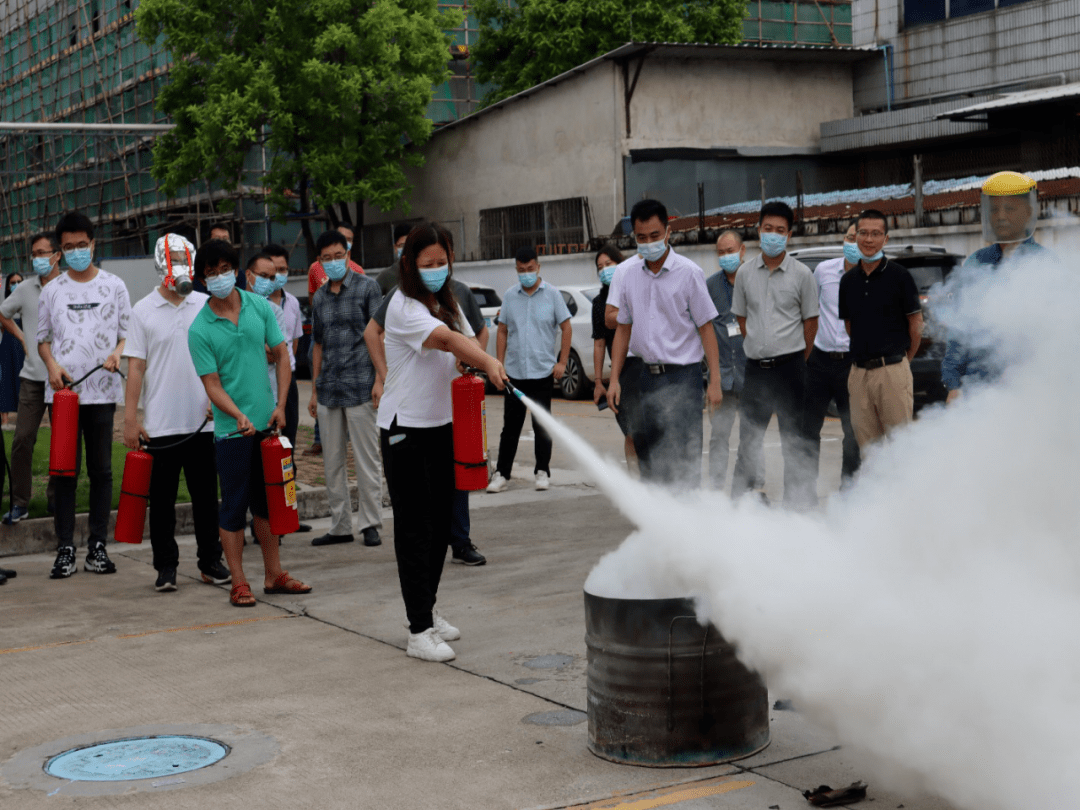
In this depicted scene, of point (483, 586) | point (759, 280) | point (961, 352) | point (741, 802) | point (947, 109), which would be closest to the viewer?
point (741, 802)

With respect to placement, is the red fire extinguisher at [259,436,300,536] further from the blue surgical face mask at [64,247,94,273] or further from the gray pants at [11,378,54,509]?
the gray pants at [11,378,54,509]

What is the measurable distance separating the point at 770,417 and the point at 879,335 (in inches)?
39.4

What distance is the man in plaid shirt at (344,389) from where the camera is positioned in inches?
336

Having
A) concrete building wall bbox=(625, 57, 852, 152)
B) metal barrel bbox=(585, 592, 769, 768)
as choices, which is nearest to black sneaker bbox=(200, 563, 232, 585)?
metal barrel bbox=(585, 592, 769, 768)

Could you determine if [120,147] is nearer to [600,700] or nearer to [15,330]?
[15,330]

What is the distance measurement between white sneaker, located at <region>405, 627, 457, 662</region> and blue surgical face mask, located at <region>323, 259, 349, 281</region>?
3.56m

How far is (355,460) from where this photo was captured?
28.3 ft

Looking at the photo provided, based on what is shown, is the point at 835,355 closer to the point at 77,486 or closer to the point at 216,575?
the point at 216,575

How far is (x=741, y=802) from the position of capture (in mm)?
3863

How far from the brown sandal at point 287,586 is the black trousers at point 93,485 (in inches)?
58.7

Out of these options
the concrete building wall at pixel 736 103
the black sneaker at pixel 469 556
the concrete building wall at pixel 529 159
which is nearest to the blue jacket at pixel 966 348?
the black sneaker at pixel 469 556

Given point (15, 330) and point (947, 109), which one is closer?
point (15, 330)

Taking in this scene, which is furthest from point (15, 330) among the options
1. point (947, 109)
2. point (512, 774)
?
point (947, 109)

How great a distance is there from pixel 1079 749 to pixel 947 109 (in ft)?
91.2
